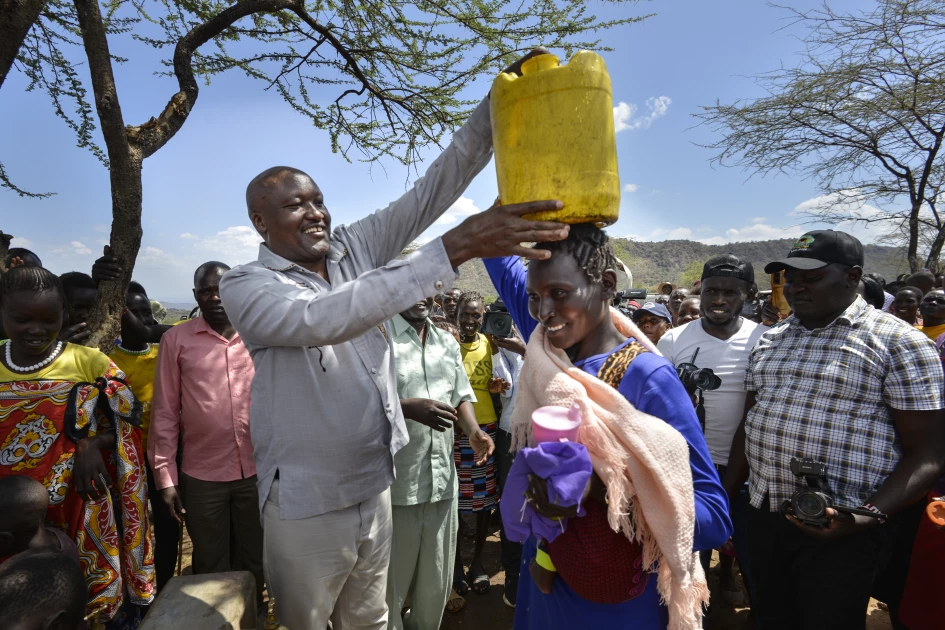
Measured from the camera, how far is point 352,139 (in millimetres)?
5777

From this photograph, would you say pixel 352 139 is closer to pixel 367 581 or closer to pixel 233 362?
pixel 233 362

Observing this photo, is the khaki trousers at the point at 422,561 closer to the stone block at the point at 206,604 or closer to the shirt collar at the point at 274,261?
the stone block at the point at 206,604

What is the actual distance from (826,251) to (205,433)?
357 cm

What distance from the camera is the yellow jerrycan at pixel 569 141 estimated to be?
1.36 metres

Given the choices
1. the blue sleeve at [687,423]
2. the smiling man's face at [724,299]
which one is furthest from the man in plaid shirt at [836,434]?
the blue sleeve at [687,423]

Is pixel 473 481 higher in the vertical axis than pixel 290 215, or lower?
lower

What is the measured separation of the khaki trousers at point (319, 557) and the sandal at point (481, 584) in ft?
6.98

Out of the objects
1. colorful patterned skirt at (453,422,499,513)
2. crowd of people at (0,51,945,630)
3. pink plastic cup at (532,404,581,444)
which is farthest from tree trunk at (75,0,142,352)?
pink plastic cup at (532,404,581,444)

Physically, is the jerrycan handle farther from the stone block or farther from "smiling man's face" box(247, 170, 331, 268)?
the stone block

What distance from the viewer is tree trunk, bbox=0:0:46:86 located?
2596 mm

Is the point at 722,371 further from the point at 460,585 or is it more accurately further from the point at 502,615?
the point at 460,585

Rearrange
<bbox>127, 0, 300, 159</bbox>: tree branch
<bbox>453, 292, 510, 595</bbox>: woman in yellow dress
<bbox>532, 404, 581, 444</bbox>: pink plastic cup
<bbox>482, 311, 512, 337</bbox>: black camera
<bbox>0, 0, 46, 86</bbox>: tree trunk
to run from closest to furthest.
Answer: <bbox>532, 404, 581, 444</bbox>: pink plastic cup < <bbox>0, 0, 46, 86</bbox>: tree trunk < <bbox>127, 0, 300, 159</bbox>: tree branch < <bbox>482, 311, 512, 337</bbox>: black camera < <bbox>453, 292, 510, 595</bbox>: woman in yellow dress

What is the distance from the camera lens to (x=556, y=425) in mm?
1188

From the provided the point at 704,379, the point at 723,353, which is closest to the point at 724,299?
the point at 723,353
